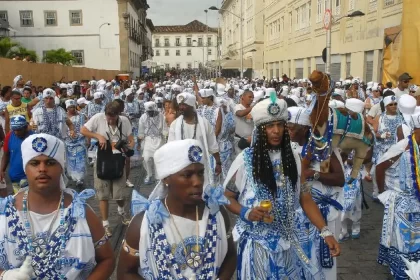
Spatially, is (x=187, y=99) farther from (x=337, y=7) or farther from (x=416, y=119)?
(x=337, y=7)

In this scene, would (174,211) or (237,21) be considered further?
(237,21)

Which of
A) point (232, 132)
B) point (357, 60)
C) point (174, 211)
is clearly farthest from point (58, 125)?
point (357, 60)

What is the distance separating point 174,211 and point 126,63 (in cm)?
4910

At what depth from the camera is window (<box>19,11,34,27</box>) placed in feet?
159

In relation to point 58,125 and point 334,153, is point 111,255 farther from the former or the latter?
point 58,125

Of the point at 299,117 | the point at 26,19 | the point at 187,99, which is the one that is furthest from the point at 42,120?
the point at 26,19

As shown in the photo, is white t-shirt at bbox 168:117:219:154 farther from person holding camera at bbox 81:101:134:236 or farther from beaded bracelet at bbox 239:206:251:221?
beaded bracelet at bbox 239:206:251:221

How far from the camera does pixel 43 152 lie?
2760mm

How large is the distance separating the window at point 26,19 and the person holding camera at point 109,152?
152ft

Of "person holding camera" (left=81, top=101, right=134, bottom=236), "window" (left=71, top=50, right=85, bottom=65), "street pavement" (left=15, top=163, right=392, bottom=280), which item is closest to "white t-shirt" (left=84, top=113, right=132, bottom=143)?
"person holding camera" (left=81, top=101, right=134, bottom=236)

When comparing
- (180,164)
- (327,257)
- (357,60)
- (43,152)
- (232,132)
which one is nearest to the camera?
(180,164)

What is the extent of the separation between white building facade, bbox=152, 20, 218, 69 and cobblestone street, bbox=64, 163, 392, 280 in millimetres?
125289

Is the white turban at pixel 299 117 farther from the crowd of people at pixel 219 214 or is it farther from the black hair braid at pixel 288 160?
the black hair braid at pixel 288 160

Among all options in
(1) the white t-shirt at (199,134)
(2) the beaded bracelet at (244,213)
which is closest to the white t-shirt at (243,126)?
(1) the white t-shirt at (199,134)
